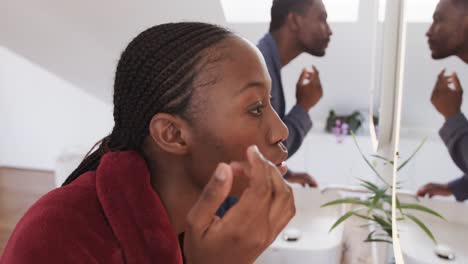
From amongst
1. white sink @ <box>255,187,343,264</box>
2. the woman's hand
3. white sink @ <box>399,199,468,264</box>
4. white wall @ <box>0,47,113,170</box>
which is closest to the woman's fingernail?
the woman's hand

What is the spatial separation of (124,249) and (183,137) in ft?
0.44

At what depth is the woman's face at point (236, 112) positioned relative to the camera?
1.40 feet

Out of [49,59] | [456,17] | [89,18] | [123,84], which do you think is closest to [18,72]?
[49,59]

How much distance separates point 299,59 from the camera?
1522 mm

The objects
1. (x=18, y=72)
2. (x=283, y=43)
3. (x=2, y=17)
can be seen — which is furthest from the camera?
(x=18, y=72)

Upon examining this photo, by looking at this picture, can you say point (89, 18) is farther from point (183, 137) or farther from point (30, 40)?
point (183, 137)

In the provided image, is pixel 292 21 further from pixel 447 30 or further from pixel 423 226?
pixel 423 226

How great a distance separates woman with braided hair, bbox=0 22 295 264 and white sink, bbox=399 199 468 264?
0.19 meters

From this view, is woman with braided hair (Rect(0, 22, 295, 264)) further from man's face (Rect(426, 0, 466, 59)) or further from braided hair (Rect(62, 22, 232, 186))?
man's face (Rect(426, 0, 466, 59))

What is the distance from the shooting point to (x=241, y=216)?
340 millimetres

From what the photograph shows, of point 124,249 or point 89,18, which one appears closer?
point 124,249

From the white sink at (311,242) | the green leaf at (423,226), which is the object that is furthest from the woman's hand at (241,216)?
the white sink at (311,242)

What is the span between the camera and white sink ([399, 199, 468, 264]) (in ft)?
1.39

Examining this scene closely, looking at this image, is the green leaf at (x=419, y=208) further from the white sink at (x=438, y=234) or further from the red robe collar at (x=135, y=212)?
the red robe collar at (x=135, y=212)
